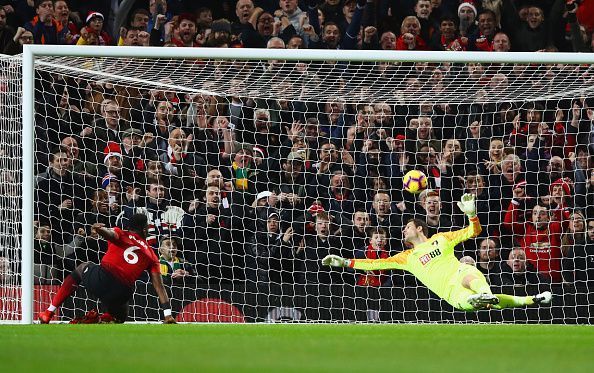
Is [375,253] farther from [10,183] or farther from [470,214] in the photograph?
[10,183]

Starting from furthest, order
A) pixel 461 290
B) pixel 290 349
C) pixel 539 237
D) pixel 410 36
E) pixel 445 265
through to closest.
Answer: pixel 410 36 < pixel 539 237 < pixel 445 265 < pixel 461 290 < pixel 290 349

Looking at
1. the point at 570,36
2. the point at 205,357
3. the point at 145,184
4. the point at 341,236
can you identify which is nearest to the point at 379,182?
the point at 341,236

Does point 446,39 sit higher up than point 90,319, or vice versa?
point 446,39

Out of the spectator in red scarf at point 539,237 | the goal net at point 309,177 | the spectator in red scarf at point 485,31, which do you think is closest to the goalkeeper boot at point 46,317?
the goal net at point 309,177

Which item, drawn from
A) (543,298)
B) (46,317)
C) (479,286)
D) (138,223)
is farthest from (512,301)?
(46,317)

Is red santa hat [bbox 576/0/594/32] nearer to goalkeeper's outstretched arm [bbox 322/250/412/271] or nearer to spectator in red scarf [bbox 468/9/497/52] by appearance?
spectator in red scarf [bbox 468/9/497/52]

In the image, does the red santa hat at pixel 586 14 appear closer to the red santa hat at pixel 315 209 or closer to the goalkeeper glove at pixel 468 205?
the red santa hat at pixel 315 209

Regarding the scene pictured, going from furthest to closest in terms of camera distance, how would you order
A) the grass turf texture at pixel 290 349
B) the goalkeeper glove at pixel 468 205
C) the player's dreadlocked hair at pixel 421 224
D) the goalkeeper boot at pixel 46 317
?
1. the player's dreadlocked hair at pixel 421 224
2. the goalkeeper glove at pixel 468 205
3. the goalkeeper boot at pixel 46 317
4. the grass turf texture at pixel 290 349

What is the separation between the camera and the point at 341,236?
1431 centimetres

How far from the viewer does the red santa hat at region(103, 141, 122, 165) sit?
1409 centimetres

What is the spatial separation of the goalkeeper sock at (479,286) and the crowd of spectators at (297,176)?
159cm

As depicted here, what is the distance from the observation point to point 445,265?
512 inches

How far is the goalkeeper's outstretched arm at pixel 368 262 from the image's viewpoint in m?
12.1

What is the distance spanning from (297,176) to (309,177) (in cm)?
15
